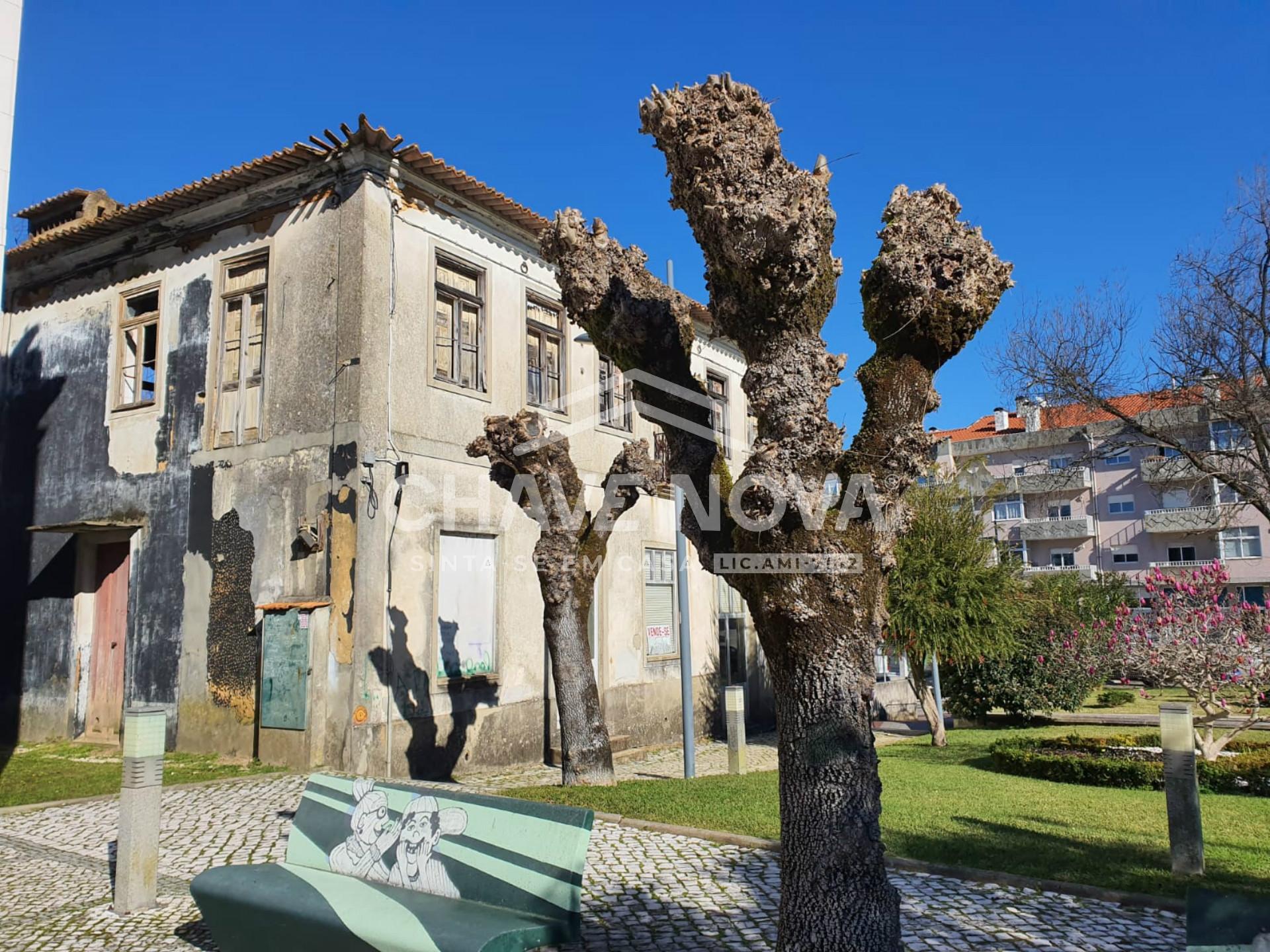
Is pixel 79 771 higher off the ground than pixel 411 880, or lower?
lower

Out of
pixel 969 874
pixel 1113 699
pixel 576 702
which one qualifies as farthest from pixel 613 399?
pixel 1113 699

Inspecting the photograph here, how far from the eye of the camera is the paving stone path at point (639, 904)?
497 centimetres

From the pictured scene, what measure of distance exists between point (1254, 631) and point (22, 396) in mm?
18652

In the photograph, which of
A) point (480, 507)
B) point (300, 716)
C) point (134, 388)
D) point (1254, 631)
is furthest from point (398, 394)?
point (1254, 631)

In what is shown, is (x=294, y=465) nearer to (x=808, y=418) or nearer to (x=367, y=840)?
(x=367, y=840)

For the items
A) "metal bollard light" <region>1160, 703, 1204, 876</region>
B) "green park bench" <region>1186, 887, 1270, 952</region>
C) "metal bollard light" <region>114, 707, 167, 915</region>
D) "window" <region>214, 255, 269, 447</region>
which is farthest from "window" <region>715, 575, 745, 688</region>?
"green park bench" <region>1186, 887, 1270, 952</region>

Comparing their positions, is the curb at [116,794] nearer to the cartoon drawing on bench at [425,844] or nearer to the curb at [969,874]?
the curb at [969,874]

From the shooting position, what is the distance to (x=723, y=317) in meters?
4.85

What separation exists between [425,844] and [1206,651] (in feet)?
31.1

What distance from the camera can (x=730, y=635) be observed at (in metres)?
19.4

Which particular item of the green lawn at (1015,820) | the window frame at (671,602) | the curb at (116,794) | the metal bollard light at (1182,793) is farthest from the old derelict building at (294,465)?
the metal bollard light at (1182,793)

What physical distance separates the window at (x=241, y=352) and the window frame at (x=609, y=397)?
552 centimetres

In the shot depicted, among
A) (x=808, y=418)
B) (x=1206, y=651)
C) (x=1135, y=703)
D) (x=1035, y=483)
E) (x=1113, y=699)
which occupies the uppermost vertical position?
(x=1035, y=483)

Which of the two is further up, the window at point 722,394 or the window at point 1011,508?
the window at point 1011,508
